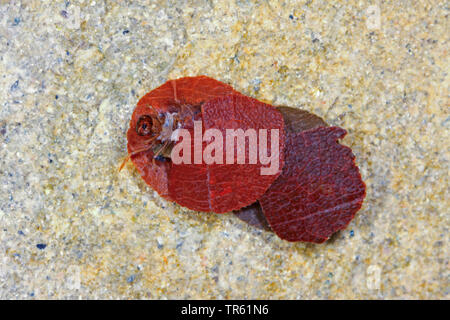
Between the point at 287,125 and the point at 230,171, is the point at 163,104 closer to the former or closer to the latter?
the point at 230,171

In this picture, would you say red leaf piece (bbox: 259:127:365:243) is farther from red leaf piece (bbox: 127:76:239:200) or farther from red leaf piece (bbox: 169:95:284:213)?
red leaf piece (bbox: 127:76:239:200)

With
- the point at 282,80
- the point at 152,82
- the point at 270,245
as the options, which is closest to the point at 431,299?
the point at 270,245

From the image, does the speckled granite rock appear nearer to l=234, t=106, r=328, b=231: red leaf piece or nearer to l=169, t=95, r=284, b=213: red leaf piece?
l=234, t=106, r=328, b=231: red leaf piece

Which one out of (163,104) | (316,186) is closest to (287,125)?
(316,186)

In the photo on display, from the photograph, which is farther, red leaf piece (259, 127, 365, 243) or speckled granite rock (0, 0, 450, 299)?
speckled granite rock (0, 0, 450, 299)

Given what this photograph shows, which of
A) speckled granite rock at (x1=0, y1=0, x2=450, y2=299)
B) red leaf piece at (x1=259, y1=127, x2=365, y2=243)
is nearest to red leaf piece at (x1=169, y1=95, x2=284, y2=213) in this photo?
red leaf piece at (x1=259, y1=127, x2=365, y2=243)

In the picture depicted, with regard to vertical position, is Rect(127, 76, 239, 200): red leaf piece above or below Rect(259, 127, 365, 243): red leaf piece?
above

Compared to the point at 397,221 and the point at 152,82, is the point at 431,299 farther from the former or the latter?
the point at 152,82
